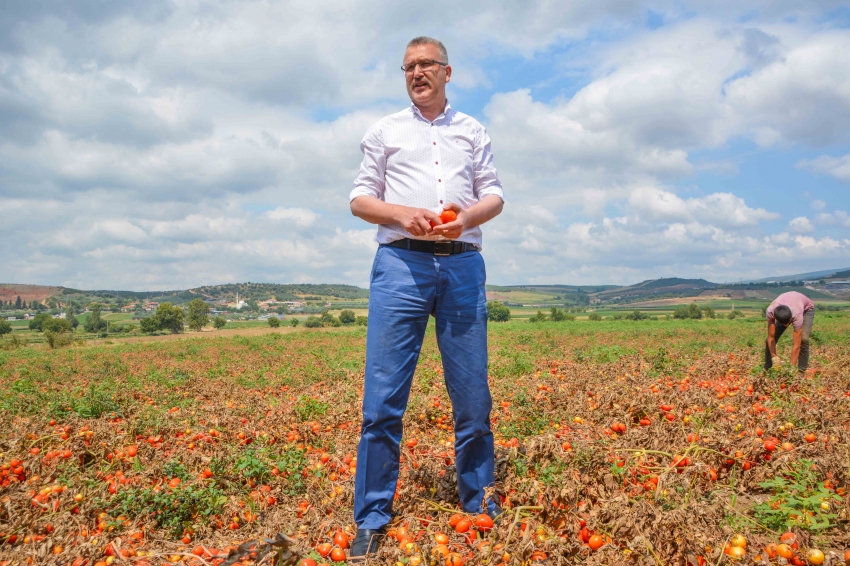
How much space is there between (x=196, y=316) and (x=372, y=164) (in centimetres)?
7878

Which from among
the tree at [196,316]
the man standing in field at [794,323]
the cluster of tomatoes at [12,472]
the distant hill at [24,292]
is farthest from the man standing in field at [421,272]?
the distant hill at [24,292]

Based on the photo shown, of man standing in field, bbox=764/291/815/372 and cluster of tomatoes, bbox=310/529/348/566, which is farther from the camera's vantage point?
man standing in field, bbox=764/291/815/372

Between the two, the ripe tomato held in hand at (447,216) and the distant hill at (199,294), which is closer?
the ripe tomato held in hand at (447,216)

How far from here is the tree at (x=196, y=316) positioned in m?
73.9

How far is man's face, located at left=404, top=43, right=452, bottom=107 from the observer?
10.2ft

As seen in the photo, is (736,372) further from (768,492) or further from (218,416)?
(218,416)

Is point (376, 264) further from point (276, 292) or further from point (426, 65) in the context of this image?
point (276, 292)

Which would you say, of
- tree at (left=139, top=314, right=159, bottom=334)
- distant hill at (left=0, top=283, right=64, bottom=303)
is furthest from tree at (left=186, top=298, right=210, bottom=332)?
distant hill at (left=0, top=283, right=64, bottom=303)

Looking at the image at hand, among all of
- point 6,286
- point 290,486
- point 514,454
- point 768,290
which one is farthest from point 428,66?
point 6,286

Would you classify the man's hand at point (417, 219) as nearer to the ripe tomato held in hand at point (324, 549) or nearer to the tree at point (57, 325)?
the ripe tomato held in hand at point (324, 549)

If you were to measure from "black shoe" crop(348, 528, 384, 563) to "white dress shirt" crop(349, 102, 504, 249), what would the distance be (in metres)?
1.62

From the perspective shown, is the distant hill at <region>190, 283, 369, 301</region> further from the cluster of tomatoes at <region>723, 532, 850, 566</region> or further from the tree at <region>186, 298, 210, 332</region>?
the cluster of tomatoes at <region>723, 532, 850, 566</region>

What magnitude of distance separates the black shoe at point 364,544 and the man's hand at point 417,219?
165cm

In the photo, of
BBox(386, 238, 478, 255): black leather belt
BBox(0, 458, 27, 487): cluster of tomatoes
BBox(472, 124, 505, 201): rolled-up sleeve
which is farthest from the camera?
BBox(0, 458, 27, 487): cluster of tomatoes
